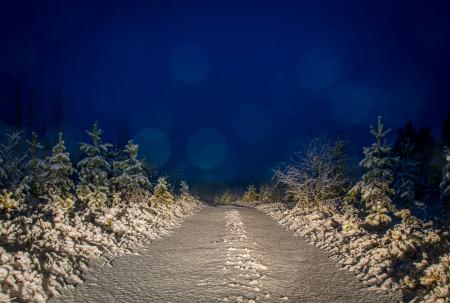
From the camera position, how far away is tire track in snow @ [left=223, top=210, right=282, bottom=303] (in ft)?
24.9

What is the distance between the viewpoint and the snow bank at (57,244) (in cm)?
727

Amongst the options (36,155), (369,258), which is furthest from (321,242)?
(36,155)

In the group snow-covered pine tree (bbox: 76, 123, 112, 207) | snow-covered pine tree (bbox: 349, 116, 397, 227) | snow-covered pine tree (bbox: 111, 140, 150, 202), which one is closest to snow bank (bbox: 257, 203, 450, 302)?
snow-covered pine tree (bbox: 349, 116, 397, 227)

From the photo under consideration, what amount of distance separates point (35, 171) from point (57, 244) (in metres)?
8.56

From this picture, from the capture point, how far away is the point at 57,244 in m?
9.97

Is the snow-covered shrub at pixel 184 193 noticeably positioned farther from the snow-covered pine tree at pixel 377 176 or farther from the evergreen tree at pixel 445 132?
the evergreen tree at pixel 445 132

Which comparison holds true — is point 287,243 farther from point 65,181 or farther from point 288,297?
point 65,181

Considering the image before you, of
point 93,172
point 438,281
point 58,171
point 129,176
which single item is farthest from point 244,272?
point 129,176

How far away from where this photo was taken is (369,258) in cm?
1059

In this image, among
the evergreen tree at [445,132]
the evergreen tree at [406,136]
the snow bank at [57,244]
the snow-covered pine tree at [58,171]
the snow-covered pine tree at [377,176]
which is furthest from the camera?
the evergreen tree at [406,136]

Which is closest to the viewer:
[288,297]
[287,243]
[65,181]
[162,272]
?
[288,297]

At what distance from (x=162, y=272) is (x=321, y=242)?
7.82 m

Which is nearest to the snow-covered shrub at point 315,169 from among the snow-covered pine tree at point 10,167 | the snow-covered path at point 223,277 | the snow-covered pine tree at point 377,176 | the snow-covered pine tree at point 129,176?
the snow-covered pine tree at point 377,176

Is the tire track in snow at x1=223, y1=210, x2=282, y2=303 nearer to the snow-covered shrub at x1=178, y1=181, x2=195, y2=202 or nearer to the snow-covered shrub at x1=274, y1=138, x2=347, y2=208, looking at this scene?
the snow-covered shrub at x1=274, y1=138, x2=347, y2=208
